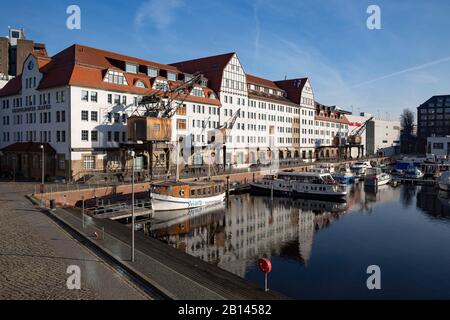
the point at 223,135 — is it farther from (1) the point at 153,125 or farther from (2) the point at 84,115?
(2) the point at 84,115

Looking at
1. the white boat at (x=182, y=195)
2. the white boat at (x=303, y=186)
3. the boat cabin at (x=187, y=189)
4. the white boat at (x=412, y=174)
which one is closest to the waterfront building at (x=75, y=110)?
the boat cabin at (x=187, y=189)

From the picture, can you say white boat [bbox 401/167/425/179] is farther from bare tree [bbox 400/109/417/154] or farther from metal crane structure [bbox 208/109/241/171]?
bare tree [bbox 400/109/417/154]

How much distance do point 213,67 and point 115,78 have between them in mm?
26133

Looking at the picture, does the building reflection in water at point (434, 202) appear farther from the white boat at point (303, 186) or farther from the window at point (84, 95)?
the window at point (84, 95)

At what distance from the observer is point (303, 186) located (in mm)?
58344

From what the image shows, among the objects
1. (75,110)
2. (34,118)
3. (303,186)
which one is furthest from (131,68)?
(303,186)

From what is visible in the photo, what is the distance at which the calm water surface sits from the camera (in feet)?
73.3

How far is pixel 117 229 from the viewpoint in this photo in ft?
89.1

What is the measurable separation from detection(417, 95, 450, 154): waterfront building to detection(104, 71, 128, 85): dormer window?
151 meters

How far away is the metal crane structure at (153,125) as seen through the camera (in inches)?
1935
